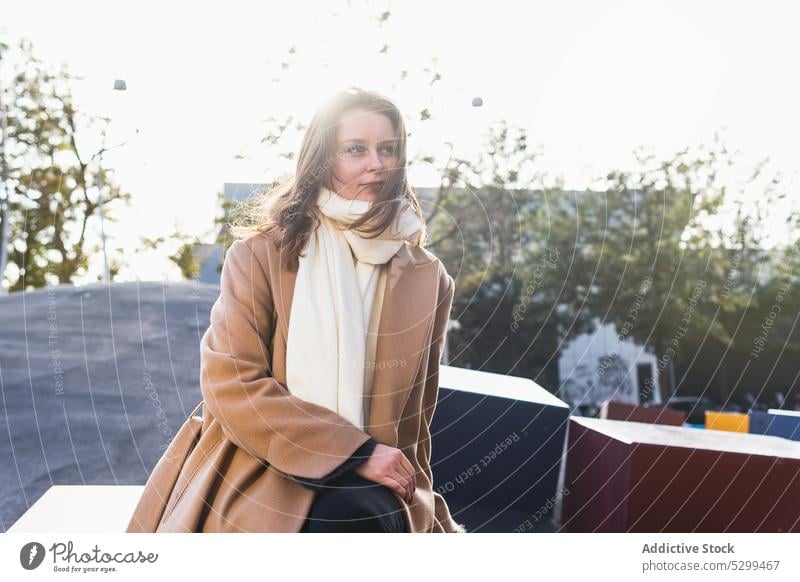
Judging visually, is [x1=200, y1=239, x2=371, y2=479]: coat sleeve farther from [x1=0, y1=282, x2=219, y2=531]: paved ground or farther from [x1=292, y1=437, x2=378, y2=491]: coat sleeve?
[x1=0, y1=282, x2=219, y2=531]: paved ground

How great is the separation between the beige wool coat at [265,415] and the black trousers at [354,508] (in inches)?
0.8

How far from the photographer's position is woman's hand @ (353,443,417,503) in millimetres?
1472

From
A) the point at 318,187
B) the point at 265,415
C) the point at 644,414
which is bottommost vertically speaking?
the point at 644,414

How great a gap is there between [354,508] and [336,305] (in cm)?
38

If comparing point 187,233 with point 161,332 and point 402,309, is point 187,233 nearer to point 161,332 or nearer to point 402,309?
point 402,309

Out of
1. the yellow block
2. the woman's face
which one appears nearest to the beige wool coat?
the woman's face

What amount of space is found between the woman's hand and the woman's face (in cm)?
48

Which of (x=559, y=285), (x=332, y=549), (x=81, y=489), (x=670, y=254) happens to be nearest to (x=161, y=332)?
(x=81, y=489)

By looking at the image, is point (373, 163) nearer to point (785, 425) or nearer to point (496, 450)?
point (496, 450)

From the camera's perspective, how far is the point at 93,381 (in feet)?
10.8

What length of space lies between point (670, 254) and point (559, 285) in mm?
1935

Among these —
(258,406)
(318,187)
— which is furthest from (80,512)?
(318,187)

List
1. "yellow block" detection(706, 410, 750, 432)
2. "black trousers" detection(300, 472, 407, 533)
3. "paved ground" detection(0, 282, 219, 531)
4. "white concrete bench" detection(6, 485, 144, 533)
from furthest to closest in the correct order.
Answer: "yellow block" detection(706, 410, 750, 432), "paved ground" detection(0, 282, 219, 531), "white concrete bench" detection(6, 485, 144, 533), "black trousers" detection(300, 472, 407, 533)

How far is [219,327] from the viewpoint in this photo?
5.01 feet
